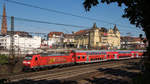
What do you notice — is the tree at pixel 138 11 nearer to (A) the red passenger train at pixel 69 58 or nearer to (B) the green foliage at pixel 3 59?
(A) the red passenger train at pixel 69 58

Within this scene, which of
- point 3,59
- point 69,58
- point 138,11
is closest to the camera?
point 138,11

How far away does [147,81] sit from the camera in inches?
247

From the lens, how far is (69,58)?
2905 cm

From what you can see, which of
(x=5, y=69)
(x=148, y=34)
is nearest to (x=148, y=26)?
(x=148, y=34)

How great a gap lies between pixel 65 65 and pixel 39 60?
21.0 feet

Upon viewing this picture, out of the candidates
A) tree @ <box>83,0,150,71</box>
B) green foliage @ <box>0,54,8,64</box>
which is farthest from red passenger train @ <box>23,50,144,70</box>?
tree @ <box>83,0,150,71</box>

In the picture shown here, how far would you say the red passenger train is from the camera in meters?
22.9

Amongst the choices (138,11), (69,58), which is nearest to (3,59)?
(69,58)

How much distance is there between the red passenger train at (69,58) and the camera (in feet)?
75.3

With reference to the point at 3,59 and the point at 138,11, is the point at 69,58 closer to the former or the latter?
the point at 3,59

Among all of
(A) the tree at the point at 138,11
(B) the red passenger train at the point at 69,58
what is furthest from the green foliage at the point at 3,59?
(A) the tree at the point at 138,11

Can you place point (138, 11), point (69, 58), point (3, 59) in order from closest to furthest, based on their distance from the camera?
point (138, 11) → point (3, 59) → point (69, 58)

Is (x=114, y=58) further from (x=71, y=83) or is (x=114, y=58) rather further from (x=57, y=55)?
(x=71, y=83)

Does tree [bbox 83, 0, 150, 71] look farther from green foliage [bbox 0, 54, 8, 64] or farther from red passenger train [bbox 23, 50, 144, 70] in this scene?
green foliage [bbox 0, 54, 8, 64]
